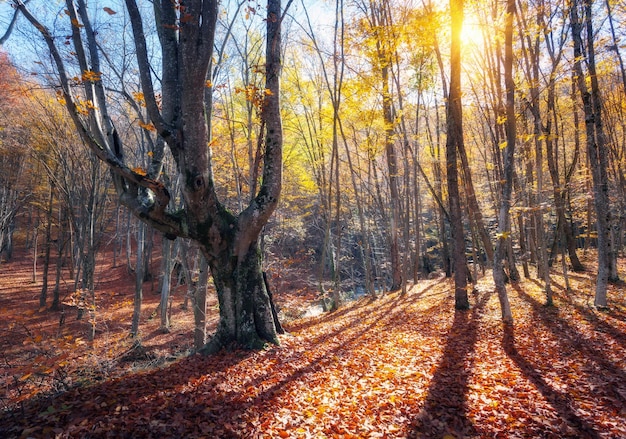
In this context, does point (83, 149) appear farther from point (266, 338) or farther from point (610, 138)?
point (610, 138)

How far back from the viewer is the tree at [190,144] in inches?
172

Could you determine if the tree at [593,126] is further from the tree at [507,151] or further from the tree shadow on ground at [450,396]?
the tree shadow on ground at [450,396]

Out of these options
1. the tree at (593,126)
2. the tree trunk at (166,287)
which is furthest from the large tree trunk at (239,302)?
the tree trunk at (166,287)

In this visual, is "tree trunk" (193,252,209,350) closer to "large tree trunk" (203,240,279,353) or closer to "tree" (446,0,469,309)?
"large tree trunk" (203,240,279,353)

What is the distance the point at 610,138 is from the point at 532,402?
58.7ft

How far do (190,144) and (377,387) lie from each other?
439 cm

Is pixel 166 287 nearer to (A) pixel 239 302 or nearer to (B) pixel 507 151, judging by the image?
(A) pixel 239 302

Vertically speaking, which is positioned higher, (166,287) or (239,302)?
(239,302)

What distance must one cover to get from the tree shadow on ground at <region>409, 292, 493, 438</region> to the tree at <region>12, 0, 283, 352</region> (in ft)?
8.72

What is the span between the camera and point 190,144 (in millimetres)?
4633

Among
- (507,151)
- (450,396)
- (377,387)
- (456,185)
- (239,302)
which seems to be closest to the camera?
(450,396)

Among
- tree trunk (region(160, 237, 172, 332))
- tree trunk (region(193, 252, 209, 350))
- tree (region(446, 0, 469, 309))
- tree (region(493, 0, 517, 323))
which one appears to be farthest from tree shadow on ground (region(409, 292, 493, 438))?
tree trunk (region(160, 237, 172, 332))

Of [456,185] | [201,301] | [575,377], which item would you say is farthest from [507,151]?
[201,301]

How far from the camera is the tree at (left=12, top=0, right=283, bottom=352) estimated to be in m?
4.38
